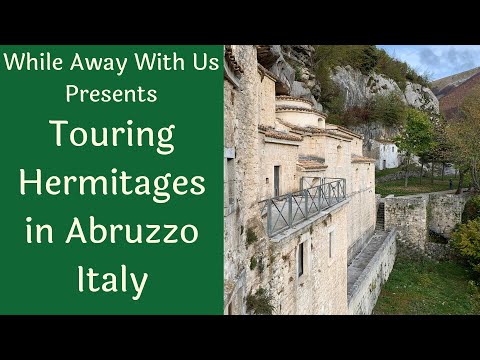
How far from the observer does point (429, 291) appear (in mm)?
17125

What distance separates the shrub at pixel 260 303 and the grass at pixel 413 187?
27.7 m

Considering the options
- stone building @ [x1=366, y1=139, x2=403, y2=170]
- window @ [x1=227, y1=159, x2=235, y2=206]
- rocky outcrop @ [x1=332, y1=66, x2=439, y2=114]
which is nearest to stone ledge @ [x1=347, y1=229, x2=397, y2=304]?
window @ [x1=227, y1=159, x2=235, y2=206]

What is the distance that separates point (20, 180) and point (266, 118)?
10.8 m

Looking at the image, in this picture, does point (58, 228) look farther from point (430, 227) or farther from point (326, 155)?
point (430, 227)

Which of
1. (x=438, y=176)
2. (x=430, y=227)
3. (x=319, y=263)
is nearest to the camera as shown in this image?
(x=319, y=263)

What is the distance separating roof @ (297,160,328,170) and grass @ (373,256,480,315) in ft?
22.1

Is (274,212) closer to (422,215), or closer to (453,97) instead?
(422,215)

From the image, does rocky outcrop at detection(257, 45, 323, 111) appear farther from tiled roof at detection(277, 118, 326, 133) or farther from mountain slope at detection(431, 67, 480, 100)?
mountain slope at detection(431, 67, 480, 100)

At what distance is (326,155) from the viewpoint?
14805mm

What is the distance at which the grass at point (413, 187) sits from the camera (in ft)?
104

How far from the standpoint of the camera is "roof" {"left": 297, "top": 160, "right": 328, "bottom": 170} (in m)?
12.7

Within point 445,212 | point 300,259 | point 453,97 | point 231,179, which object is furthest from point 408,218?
point 453,97

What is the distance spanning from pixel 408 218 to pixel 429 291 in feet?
23.6
